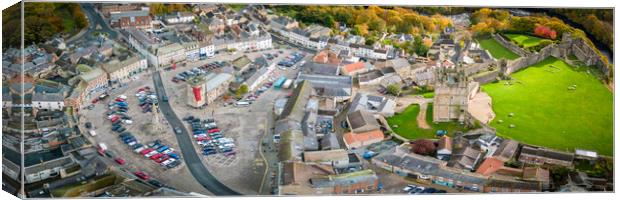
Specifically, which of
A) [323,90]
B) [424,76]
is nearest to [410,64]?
[424,76]

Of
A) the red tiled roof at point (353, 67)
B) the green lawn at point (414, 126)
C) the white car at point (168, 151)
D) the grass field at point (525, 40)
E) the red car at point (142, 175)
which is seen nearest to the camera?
the red car at point (142, 175)

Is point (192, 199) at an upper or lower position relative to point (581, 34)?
lower

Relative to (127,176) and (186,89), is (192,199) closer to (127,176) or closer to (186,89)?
(127,176)

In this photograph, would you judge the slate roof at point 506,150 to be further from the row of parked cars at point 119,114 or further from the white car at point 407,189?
the row of parked cars at point 119,114

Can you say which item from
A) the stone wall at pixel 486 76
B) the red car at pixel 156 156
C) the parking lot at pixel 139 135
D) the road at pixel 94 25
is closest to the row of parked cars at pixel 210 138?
the parking lot at pixel 139 135

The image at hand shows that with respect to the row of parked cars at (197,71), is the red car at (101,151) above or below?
below

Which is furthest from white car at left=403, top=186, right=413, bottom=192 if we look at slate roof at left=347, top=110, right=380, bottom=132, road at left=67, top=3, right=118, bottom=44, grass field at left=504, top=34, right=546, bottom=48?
road at left=67, top=3, right=118, bottom=44
